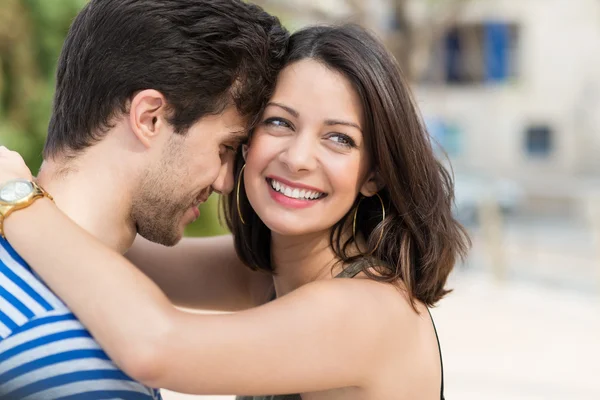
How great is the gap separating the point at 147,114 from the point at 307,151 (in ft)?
1.49

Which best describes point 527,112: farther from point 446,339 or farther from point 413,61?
point 446,339

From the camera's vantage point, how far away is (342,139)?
2.38m

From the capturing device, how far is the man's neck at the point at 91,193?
210 cm

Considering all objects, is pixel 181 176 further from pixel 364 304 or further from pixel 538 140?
pixel 538 140

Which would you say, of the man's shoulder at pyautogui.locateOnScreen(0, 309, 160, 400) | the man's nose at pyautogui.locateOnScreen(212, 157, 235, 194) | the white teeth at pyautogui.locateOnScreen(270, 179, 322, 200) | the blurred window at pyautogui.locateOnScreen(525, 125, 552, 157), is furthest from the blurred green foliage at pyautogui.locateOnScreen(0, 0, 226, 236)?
the blurred window at pyautogui.locateOnScreen(525, 125, 552, 157)

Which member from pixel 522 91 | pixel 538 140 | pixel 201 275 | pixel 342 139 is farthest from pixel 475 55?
pixel 342 139

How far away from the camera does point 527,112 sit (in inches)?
1028

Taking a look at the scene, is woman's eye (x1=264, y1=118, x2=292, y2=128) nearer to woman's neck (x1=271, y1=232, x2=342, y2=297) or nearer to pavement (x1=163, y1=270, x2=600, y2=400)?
woman's neck (x1=271, y1=232, x2=342, y2=297)

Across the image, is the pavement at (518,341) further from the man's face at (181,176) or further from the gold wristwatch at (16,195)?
the gold wristwatch at (16,195)

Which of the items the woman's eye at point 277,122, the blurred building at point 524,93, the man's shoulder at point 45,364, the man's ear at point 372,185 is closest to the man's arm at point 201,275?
the man's ear at point 372,185

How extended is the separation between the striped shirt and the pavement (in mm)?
3712

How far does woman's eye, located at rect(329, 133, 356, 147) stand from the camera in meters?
2.38

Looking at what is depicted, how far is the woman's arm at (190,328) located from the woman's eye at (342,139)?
440 mm

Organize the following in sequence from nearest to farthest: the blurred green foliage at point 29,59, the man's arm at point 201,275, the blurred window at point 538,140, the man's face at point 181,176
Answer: the man's face at point 181,176 → the man's arm at point 201,275 → the blurred green foliage at point 29,59 → the blurred window at point 538,140
